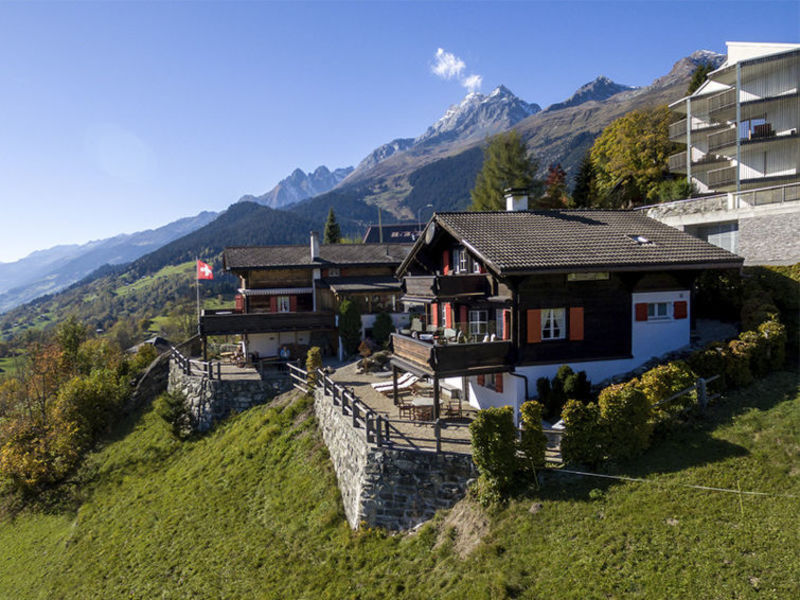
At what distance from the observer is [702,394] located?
14.1 meters

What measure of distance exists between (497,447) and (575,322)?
6.96 m

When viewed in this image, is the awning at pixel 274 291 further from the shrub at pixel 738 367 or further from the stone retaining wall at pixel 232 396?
the shrub at pixel 738 367

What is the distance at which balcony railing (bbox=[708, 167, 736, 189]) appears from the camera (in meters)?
31.9

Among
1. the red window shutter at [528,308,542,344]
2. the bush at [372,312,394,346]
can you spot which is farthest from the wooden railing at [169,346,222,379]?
the red window shutter at [528,308,542,344]

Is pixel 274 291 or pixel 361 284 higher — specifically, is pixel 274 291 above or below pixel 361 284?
below

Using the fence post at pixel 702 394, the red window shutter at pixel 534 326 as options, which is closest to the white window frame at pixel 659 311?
the red window shutter at pixel 534 326

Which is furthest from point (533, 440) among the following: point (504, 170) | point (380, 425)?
→ point (504, 170)

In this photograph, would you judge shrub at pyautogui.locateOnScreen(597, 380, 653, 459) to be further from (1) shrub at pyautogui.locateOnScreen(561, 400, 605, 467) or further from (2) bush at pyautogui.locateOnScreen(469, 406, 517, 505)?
(2) bush at pyautogui.locateOnScreen(469, 406, 517, 505)

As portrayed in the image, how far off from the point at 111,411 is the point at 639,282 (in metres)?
34.2

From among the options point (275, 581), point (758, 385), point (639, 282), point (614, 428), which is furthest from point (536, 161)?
point (275, 581)

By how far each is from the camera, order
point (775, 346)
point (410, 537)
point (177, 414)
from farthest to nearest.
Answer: point (177, 414), point (775, 346), point (410, 537)

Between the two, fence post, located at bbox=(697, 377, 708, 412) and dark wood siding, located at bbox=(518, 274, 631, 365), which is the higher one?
dark wood siding, located at bbox=(518, 274, 631, 365)

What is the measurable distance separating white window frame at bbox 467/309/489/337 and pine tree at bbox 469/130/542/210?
89.2ft

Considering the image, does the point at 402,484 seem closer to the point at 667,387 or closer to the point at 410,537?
the point at 410,537
